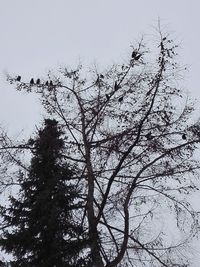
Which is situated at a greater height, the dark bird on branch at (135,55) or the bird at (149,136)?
the dark bird on branch at (135,55)

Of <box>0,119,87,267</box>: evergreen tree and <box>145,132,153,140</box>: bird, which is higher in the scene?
<box>145,132,153,140</box>: bird

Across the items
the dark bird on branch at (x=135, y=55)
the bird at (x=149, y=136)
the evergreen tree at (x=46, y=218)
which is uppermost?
the dark bird on branch at (x=135, y=55)

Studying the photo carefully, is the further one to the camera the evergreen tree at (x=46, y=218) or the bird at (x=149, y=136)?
the bird at (x=149, y=136)

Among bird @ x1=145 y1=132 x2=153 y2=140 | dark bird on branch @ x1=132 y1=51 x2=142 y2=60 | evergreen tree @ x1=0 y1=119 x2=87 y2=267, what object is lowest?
evergreen tree @ x1=0 y1=119 x2=87 y2=267

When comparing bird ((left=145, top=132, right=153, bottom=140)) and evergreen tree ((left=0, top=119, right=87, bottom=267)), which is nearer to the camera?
evergreen tree ((left=0, top=119, right=87, bottom=267))

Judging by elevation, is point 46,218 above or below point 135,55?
below

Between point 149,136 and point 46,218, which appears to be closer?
point 46,218

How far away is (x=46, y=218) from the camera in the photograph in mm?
9422

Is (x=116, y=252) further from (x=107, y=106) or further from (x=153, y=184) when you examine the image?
(x=107, y=106)

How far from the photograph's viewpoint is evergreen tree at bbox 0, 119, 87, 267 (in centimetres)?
917

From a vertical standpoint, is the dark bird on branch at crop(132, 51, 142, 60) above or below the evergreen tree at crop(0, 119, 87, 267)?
above

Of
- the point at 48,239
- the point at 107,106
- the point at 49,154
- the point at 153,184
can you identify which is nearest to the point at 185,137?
the point at 153,184

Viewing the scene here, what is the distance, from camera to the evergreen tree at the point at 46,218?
30.1 ft

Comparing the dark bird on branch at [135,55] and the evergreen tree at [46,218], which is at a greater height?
the dark bird on branch at [135,55]
